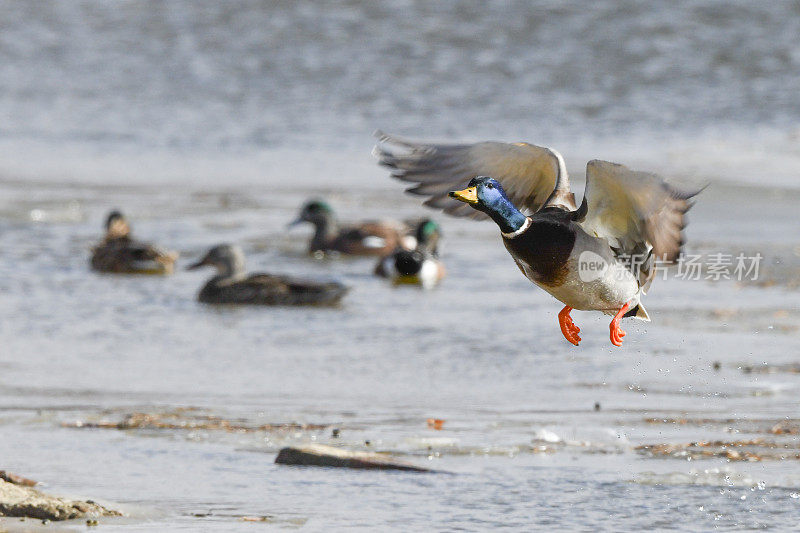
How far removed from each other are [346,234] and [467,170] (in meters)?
9.78

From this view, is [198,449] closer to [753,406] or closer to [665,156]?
[753,406]

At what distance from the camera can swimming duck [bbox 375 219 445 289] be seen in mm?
13914

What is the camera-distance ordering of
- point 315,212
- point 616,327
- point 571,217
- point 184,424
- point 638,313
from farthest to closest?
point 315,212
point 184,424
point 638,313
point 616,327
point 571,217

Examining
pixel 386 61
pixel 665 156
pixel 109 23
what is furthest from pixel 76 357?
pixel 109 23

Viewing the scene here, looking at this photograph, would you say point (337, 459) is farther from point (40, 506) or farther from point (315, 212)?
point (315, 212)

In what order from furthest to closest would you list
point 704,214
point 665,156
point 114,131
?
point 114,131 → point 665,156 → point 704,214

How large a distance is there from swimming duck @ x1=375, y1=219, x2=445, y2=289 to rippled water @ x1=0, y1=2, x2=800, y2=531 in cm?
22

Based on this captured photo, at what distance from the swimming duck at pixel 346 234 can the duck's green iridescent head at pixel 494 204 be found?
32.0 ft

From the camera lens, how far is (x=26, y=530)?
6.73 m

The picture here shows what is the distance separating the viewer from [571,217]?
6.12 metres

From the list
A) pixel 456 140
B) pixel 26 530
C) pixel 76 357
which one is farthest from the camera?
pixel 456 140

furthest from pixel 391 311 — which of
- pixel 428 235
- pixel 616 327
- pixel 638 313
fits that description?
pixel 616 327

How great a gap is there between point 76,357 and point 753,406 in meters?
4.53

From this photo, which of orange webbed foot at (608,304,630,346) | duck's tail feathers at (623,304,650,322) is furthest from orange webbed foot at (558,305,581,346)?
duck's tail feathers at (623,304,650,322)
